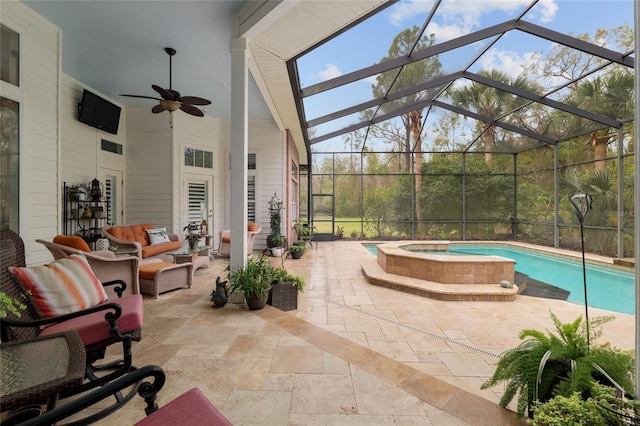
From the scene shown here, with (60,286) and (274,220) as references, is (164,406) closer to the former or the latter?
(60,286)

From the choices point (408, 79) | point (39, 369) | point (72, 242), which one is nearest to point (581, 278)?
point (408, 79)

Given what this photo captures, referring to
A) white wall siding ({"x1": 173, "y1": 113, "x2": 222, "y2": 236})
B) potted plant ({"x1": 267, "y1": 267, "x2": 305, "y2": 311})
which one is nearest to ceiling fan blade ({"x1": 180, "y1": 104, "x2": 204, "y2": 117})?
white wall siding ({"x1": 173, "y1": 113, "x2": 222, "y2": 236})

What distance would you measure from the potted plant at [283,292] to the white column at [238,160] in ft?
1.62

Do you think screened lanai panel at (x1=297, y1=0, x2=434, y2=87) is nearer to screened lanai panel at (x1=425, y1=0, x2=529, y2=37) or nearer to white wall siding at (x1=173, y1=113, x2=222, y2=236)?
screened lanai panel at (x1=425, y1=0, x2=529, y2=37)

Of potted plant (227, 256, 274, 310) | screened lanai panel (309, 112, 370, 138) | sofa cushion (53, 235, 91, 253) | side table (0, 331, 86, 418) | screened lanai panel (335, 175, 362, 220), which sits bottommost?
potted plant (227, 256, 274, 310)

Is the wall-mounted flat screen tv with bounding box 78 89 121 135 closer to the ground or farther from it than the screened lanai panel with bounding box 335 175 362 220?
farther from it

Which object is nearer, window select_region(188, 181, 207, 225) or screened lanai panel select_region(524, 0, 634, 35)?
screened lanai panel select_region(524, 0, 634, 35)

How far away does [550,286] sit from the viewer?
17.4 ft

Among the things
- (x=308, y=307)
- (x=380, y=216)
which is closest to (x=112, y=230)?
(x=308, y=307)

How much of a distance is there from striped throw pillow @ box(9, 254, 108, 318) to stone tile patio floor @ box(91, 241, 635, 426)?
0.63m

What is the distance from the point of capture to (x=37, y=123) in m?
3.83

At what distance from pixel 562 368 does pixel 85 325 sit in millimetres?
2852

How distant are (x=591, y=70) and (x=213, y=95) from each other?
8.02 m

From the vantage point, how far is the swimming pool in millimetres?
4574
